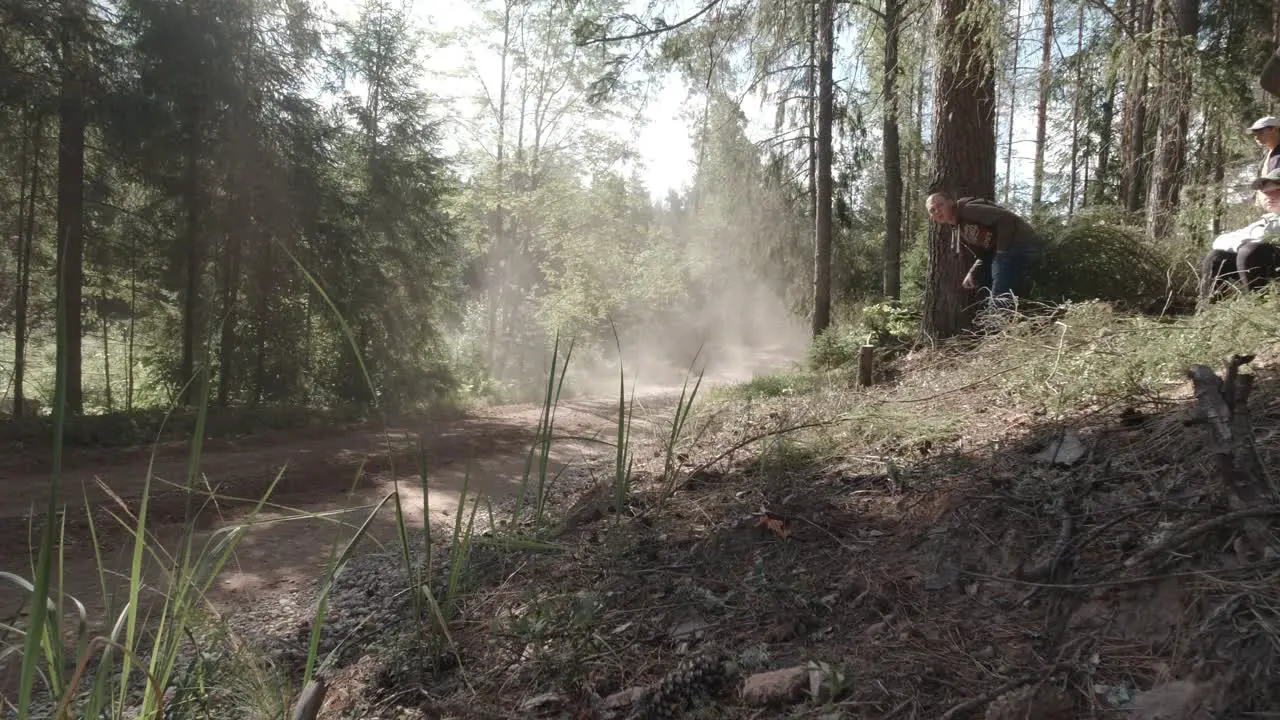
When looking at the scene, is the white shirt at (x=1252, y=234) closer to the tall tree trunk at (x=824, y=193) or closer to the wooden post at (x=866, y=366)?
the wooden post at (x=866, y=366)

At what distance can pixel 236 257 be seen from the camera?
11.3 meters

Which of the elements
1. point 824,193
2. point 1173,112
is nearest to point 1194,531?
point 1173,112

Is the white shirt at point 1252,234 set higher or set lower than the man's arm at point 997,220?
lower

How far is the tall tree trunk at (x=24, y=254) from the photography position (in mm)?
9875

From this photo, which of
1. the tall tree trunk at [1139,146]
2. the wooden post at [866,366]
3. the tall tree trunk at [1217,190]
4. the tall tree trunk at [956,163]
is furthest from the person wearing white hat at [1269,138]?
the wooden post at [866,366]

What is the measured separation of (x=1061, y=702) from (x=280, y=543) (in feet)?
15.9

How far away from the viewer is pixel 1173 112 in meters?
6.09

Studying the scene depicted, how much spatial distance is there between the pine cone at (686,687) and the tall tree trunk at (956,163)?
504 centimetres

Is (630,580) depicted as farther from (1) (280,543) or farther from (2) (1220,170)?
(2) (1220,170)

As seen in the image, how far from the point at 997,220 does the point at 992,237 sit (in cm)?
16

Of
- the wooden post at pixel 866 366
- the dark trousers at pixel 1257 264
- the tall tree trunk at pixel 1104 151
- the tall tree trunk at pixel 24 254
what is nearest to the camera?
the dark trousers at pixel 1257 264

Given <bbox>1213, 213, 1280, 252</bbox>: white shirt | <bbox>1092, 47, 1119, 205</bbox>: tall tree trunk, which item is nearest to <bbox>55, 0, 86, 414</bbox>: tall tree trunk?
<bbox>1213, 213, 1280, 252</bbox>: white shirt

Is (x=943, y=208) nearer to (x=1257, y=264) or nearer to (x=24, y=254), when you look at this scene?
(x=1257, y=264)

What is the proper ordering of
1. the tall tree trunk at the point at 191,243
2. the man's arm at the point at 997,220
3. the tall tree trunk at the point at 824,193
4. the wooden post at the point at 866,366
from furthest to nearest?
the tall tree trunk at the point at 824,193
the tall tree trunk at the point at 191,243
the man's arm at the point at 997,220
the wooden post at the point at 866,366
